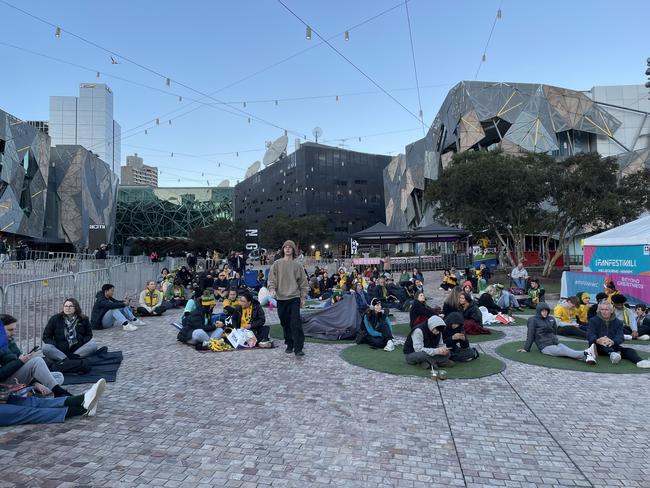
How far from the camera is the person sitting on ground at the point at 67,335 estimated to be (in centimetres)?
626

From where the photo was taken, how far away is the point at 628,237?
13.2 m

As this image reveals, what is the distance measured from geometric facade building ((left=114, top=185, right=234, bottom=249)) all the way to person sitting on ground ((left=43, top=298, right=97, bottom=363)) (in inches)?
3408

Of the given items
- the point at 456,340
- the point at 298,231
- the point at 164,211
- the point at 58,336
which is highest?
the point at 164,211

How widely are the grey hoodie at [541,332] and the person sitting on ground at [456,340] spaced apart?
141 centimetres

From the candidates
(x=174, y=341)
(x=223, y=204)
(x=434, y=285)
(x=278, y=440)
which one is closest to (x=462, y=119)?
(x=434, y=285)

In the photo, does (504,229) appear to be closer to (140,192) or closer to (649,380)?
(649,380)

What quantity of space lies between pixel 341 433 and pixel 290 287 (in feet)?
11.1

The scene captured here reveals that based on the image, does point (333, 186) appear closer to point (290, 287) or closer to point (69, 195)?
point (69, 195)

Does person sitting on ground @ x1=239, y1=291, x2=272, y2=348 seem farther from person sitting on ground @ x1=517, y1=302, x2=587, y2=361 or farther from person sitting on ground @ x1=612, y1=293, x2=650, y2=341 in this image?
person sitting on ground @ x1=612, y1=293, x2=650, y2=341

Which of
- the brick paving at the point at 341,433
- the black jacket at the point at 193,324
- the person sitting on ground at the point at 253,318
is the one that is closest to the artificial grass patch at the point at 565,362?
the brick paving at the point at 341,433

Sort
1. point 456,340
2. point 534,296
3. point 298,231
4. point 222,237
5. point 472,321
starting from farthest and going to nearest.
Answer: point 222,237
point 298,231
point 534,296
point 472,321
point 456,340

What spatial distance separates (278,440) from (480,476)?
174 centimetres

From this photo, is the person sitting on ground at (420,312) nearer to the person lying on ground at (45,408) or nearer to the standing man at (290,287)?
the standing man at (290,287)

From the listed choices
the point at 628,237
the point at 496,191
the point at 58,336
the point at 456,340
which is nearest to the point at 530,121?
the point at 496,191
